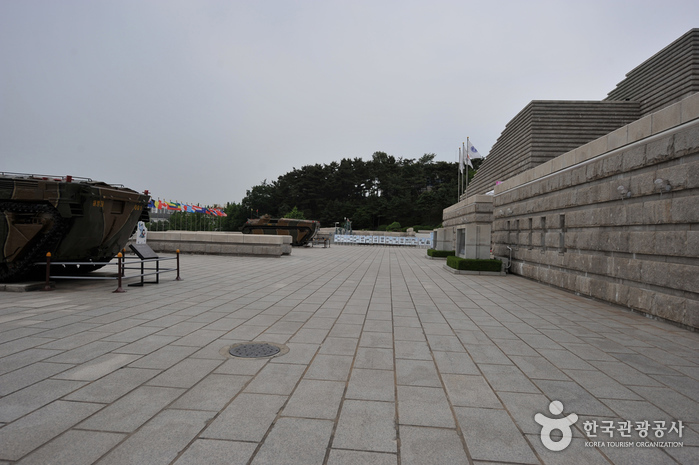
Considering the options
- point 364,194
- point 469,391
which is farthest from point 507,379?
point 364,194

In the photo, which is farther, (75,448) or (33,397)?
(33,397)

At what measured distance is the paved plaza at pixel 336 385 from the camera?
2.52 metres

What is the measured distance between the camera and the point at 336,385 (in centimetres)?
353

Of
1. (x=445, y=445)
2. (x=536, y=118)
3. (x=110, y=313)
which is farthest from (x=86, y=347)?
(x=536, y=118)

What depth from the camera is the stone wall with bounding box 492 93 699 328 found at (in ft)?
19.9

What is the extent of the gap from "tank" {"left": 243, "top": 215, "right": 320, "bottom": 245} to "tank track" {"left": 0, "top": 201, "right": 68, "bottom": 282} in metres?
20.1

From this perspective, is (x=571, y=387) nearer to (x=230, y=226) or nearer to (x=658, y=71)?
(x=658, y=71)

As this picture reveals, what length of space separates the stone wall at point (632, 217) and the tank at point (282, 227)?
2058 centimetres

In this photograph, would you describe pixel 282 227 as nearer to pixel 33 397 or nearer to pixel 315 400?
pixel 33 397

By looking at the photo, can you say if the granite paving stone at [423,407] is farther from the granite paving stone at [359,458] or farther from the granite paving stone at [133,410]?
the granite paving stone at [133,410]

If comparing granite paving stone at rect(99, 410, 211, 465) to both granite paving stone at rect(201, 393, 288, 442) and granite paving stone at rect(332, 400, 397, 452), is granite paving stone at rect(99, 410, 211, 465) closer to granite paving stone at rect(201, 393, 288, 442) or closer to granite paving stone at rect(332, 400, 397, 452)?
granite paving stone at rect(201, 393, 288, 442)

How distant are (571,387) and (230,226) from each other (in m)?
85.9

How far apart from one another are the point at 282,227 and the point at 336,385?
85.3ft

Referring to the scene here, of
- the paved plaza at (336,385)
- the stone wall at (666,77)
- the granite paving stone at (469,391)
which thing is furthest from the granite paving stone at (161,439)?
the stone wall at (666,77)
